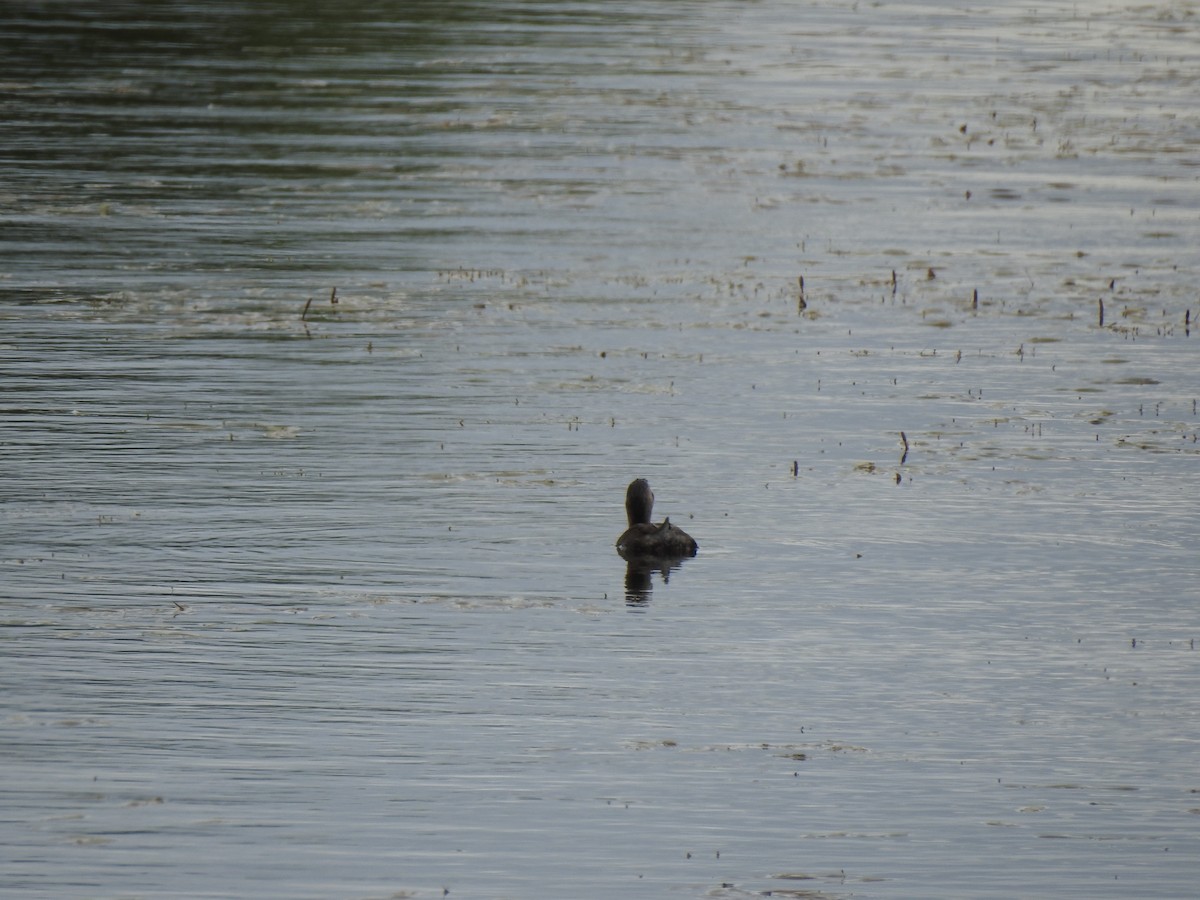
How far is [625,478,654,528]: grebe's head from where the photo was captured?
1318 cm

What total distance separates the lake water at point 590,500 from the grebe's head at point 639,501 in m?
0.39

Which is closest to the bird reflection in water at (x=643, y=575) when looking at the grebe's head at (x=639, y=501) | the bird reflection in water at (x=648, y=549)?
the bird reflection in water at (x=648, y=549)

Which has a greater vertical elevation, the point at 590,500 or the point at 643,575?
the point at 590,500

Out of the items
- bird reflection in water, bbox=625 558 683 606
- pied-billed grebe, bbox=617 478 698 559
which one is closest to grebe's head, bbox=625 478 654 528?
pied-billed grebe, bbox=617 478 698 559

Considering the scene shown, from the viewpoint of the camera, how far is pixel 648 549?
1282 centimetres

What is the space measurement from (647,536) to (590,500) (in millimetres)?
1383

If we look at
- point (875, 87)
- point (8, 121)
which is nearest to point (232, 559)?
point (8, 121)

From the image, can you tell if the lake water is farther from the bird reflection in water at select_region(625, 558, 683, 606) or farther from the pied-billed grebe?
the pied-billed grebe

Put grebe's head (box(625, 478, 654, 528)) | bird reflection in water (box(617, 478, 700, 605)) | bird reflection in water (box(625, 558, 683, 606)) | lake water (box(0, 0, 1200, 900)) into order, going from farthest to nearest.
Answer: grebe's head (box(625, 478, 654, 528)) → bird reflection in water (box(617, 478, 700, 605)) → bird reflection in water (box(625, 558, 683, 606)) → lake water (box(0, 0, 1200, 900))

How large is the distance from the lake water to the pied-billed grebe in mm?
133

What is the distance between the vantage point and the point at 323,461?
14.7 m

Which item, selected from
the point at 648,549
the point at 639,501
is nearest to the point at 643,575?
the point at 648,549

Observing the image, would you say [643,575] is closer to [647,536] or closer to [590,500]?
[647,536]

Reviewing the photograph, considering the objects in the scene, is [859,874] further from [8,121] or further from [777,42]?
[777,42]
